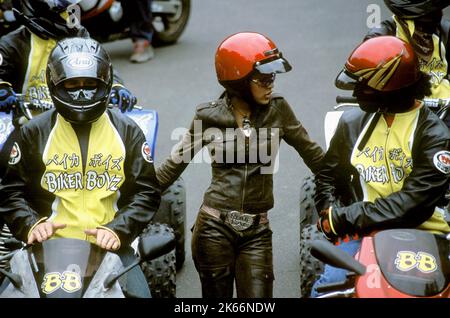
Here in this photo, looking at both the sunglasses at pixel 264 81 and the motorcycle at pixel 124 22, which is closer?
the sunglasses at pixel 264 81

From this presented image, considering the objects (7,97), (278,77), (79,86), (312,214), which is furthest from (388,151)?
(278,77)

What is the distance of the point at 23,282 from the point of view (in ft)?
13.9

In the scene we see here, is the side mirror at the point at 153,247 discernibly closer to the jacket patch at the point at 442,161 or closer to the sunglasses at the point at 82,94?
the sunglasses at the point at 82,94

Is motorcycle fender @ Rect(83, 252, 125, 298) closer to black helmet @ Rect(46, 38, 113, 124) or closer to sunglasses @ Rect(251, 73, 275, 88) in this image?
black helmet @ Rect(46, 38, 113, 124)

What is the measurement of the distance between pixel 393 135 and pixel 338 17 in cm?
919

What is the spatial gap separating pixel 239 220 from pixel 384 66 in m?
1.16

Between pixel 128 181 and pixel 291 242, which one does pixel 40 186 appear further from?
pixel 291 242

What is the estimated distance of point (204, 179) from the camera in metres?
8.45

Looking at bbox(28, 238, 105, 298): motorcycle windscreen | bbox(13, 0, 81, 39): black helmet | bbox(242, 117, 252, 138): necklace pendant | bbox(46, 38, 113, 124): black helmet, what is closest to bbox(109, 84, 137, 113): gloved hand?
bbox(13, 0, 81, 39): black helmet

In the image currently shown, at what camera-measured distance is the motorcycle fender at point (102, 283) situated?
4.21 meters

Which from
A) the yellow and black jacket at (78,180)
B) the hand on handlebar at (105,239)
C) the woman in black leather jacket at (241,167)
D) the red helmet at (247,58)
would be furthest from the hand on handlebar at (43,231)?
the red helmet at (247,58)

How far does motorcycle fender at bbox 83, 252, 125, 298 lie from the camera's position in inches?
166

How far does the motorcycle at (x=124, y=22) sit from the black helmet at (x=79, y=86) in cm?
530
